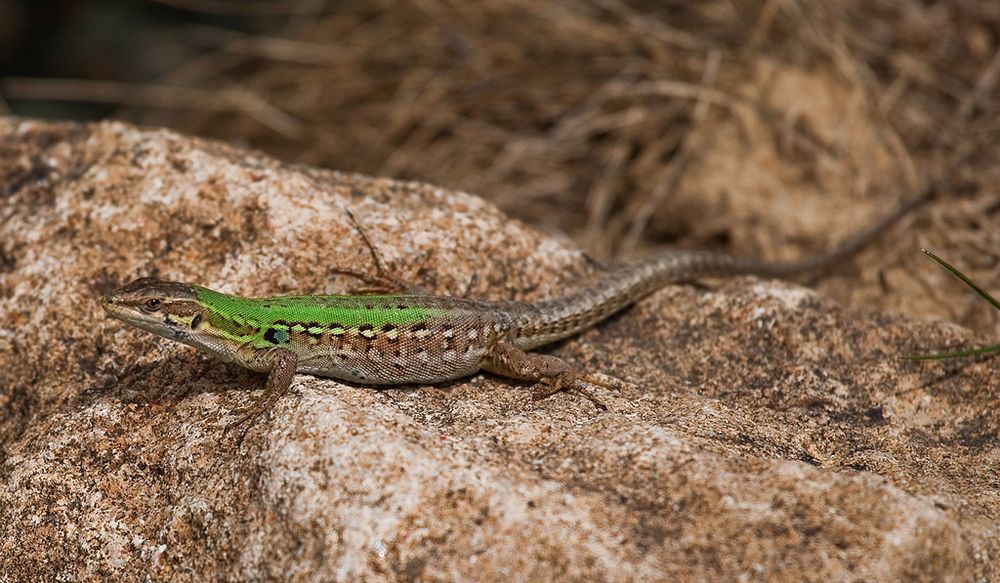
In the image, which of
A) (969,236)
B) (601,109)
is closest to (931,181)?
A: (969,236)

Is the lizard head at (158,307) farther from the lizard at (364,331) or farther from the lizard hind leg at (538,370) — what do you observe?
the lizard hind leg at (538,370)

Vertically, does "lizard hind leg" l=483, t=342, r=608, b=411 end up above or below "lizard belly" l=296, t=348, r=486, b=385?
above

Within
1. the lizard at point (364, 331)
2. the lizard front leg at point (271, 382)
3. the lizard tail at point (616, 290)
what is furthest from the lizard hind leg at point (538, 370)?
the lizard front leg at point (271, 382)

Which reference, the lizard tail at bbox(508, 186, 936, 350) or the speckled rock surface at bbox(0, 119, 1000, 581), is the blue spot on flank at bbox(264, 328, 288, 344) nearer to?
the speckled rock surface at bbox(0, 119, 1000, 581)

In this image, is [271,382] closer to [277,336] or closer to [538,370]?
[277,336]

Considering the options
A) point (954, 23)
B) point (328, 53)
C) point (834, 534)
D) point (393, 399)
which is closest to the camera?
point (834, 534)

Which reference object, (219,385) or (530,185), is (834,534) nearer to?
(219,385)

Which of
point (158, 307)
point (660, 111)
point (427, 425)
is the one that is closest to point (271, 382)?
point (158, 307)

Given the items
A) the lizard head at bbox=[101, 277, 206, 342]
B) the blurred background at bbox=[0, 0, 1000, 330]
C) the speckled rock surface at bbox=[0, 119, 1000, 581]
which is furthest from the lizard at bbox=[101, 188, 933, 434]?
the blurred background at bbox=[0, 0, 1000, 330]

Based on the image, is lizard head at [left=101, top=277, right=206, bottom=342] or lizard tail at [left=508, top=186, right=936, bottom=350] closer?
lizard head at [left=101, top=277, right=206, bottom=342]
